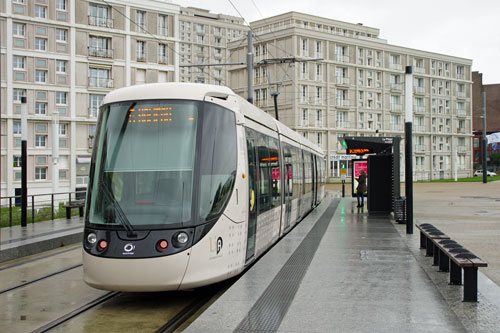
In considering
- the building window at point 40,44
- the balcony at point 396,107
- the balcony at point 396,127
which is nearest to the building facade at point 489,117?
the balcony at point 396,107

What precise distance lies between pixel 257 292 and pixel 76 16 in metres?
46.8

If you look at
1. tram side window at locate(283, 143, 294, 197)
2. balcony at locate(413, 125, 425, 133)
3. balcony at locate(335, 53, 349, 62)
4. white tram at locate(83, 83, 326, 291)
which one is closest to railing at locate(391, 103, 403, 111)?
balcony at locate(413, 125, 425, 133)

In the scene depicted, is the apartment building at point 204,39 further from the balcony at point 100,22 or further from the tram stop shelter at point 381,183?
the tram stop shelter at point 381,183

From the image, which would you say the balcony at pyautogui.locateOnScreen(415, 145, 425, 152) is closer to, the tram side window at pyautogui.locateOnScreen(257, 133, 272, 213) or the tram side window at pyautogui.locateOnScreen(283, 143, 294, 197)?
the tram side window at pyautogui.locateOnScreen(283, 143, 294, 197)

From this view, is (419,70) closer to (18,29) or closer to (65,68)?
(65,68)

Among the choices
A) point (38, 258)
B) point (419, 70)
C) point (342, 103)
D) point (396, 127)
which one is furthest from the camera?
point (419, 70)

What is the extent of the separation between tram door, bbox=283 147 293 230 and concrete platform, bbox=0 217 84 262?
218 inches

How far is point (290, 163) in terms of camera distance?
15.2 meters

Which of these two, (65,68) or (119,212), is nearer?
(119,212)

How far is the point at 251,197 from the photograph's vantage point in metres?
9.32

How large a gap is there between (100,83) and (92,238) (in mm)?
45226

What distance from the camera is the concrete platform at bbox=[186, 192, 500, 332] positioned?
5.82 m

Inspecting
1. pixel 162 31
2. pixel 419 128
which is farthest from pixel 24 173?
pixel 419 128

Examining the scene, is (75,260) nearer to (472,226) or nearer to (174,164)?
(174,164)
